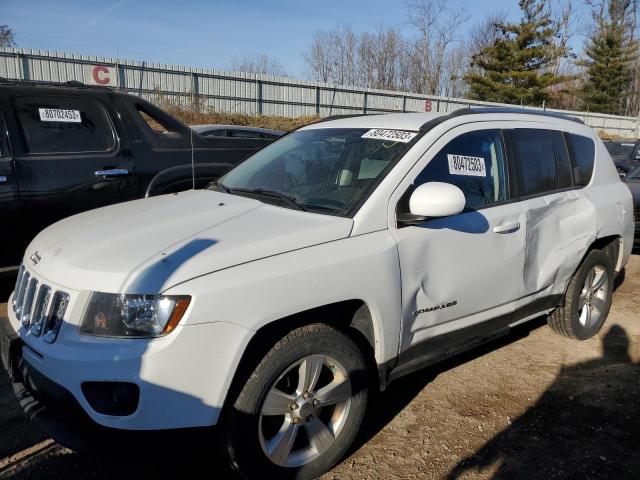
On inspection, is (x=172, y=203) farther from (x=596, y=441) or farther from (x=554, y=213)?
(x=596, y=441)

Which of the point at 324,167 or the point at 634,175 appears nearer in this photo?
the point at 324,167

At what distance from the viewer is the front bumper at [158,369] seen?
2053 millimetres

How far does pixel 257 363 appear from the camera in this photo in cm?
230

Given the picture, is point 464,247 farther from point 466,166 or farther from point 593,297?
point 593,297

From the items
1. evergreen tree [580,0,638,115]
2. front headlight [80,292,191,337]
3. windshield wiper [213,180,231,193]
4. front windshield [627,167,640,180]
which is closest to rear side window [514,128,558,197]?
windshield wiper [213,180,231,193]

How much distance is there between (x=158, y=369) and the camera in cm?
205

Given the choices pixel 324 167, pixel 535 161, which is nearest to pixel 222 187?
pixel 324 167

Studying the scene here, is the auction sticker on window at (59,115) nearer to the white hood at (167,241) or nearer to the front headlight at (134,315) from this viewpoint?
the white hood at (167,241)

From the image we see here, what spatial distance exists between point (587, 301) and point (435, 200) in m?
2.43

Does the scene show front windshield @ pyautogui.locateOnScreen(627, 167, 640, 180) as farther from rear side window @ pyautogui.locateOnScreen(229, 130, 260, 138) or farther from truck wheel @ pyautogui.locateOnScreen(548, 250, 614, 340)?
rear side window @ pyautogui.locateOnScreen(229, 130, 260, 138)

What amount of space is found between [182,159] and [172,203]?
2.31 meters

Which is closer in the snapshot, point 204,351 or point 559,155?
point 204,351

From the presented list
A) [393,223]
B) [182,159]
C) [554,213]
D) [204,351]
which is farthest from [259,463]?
[182,159]

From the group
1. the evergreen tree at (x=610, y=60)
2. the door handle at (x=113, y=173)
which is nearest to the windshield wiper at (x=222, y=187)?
the door handle at (x=113, y=173)
